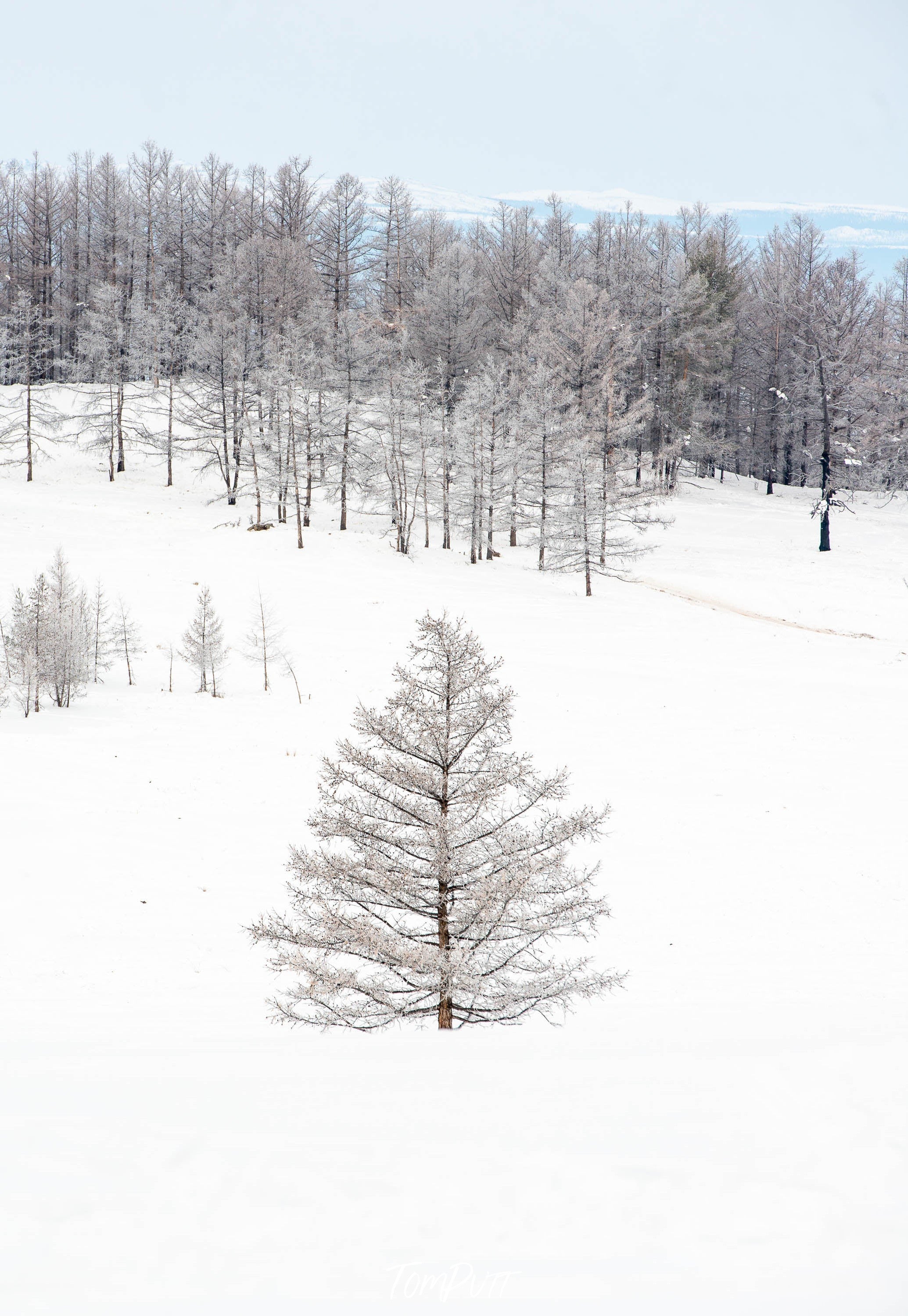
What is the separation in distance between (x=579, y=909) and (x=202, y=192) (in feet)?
229

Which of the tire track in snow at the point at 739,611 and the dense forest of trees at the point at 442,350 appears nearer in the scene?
the tire track in snow at the point at 739,611

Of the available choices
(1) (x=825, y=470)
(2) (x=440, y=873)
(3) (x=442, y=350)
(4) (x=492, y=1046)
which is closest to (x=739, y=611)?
(1) (x=825, y=470)

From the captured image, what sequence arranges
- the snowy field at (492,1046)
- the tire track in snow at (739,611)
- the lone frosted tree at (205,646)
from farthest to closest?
the tire track in snow at (739,611) → the lone frosted tree at (205,646) → the snowy field at (492,1046)

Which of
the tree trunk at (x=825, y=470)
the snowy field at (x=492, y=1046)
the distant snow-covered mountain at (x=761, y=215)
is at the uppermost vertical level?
the distant snow-covered mountain at (x=761, y=215)

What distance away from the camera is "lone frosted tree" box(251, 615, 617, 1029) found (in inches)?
289

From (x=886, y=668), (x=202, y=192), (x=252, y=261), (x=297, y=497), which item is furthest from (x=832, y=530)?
(x=202, y=192)

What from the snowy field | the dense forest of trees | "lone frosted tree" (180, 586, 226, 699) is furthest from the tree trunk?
"lone frosted tree" (180, 586, 226, 699)

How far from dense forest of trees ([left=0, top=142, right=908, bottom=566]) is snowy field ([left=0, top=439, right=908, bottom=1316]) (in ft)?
49.1

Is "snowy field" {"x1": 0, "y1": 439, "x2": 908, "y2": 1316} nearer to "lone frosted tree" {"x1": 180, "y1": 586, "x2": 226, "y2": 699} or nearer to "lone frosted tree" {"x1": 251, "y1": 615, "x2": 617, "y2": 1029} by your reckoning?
"lone frosted tree" {"x1": 251, "y1": 615, "x2": 617, "y2": 1029}

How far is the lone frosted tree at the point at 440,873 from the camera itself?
7.34m

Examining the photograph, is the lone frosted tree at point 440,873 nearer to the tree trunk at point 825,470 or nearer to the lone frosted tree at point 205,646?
the lone frosted tree at point 205,646

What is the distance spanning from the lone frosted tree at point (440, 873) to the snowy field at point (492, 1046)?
0.41 m

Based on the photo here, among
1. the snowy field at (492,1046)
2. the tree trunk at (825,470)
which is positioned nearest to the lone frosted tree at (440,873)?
the snowy field at (492,1046)

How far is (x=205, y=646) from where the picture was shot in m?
22.1
